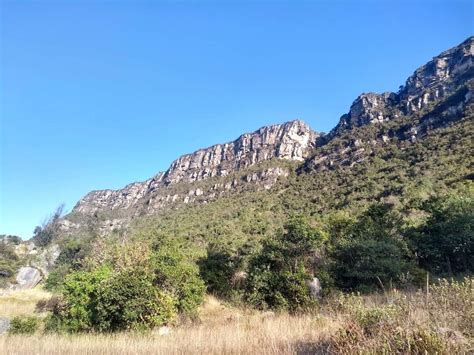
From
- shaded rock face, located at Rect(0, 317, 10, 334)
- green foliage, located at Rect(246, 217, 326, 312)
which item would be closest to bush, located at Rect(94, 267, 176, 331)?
shaded rock face, located at Rect(0, 317, 10, 334)

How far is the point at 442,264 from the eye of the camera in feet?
50.3

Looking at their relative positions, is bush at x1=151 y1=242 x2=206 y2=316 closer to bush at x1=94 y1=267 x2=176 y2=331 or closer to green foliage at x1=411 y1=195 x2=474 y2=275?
bush at x1=94 y1=267 x2=176 y2=331

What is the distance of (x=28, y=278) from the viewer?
33.3 meters

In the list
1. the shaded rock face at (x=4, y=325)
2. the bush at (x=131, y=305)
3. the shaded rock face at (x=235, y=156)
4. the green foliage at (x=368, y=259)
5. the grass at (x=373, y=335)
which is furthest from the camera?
the shaded rock face at (x=235, y=156)

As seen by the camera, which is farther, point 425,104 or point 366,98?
point 366,98

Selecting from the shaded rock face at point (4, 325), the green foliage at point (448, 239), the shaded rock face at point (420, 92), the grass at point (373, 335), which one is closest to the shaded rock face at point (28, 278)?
the shaded rock face at point (4, 325)

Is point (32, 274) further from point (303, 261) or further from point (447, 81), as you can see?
point (447, 81)

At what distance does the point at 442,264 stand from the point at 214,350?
1555 cm

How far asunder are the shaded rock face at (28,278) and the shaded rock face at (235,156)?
47599 millimetres

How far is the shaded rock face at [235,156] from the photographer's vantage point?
10562 cm

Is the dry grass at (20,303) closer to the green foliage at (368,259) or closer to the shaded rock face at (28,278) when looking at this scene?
the shaded rock face at (28,278)

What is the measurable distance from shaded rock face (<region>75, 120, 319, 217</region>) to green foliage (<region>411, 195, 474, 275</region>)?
66096mm

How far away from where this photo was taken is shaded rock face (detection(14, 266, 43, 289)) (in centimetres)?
3217

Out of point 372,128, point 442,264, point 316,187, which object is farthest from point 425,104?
point 442,264
